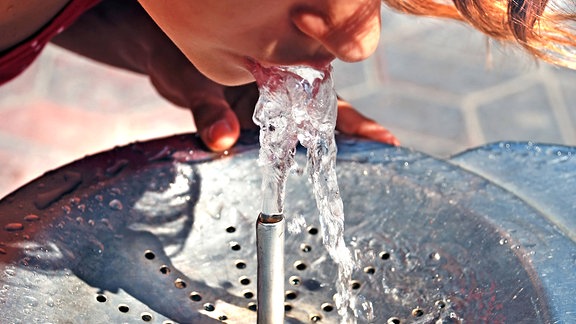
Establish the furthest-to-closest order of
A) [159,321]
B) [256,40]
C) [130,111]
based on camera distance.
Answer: [130,111]
[159,321]
[256,40]

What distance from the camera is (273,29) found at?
0.77 metres

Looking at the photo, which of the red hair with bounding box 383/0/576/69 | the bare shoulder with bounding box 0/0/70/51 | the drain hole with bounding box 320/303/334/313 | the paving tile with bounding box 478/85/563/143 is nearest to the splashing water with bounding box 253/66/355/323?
the drain hole with bounding box 320/303/334/313

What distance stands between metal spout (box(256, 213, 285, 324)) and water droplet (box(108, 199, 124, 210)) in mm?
177

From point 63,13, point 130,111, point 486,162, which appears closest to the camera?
point 486,162

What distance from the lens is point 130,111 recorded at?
210cm

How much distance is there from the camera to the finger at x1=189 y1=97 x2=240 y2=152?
1052 mm

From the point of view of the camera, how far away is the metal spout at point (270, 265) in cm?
88

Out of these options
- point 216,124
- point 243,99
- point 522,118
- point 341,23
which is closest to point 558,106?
point 522,118

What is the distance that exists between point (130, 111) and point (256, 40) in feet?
4.41

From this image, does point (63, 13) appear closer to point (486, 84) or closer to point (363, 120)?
point (363, 120)

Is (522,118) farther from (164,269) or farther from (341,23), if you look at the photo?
(341,23)

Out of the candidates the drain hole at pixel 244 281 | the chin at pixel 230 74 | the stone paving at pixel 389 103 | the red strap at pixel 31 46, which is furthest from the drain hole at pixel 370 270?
the stone paving at pixel 389 103

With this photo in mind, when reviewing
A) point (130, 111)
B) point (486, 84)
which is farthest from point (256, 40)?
point (486, 84)

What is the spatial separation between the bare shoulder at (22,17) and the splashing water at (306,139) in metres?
0.40
